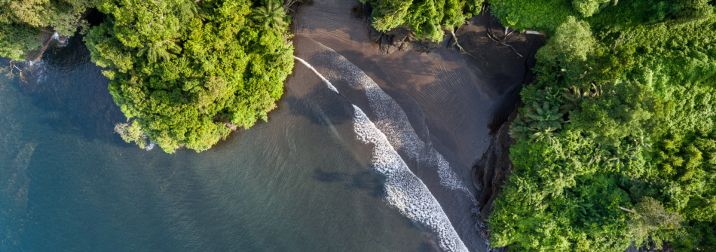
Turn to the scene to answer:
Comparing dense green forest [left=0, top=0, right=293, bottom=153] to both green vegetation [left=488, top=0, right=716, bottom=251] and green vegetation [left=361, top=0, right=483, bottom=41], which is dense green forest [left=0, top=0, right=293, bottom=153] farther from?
green vegetation [left=488, top=0, right=716, bottom=251]

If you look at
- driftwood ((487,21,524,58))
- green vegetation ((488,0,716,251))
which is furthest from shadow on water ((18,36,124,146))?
green vegetation ((488,0,716,251))

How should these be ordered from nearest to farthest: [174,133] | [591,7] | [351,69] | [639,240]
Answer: [591,7], [639,240], [174,133], [351,69]

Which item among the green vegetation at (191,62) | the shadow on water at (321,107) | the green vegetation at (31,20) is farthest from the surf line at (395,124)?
the green vegetation at (31,20)

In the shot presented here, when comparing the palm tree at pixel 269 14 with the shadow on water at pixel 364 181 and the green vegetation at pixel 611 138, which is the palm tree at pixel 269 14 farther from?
the green vegetation at pixel 611 138

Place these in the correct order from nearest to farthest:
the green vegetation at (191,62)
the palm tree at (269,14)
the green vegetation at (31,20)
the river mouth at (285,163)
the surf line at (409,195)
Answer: the green vegetation at (191,62)
the green vegetation at (31,20)
the palm tree at (269,14)
the river mouth at (285,163)
the surf line at (409,195)

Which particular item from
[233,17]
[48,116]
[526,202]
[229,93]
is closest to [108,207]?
[48,116]

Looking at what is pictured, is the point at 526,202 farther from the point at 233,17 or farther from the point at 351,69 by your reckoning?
the point at 233,17

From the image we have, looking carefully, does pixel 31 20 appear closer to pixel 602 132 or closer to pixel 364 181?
pixel 364 181
